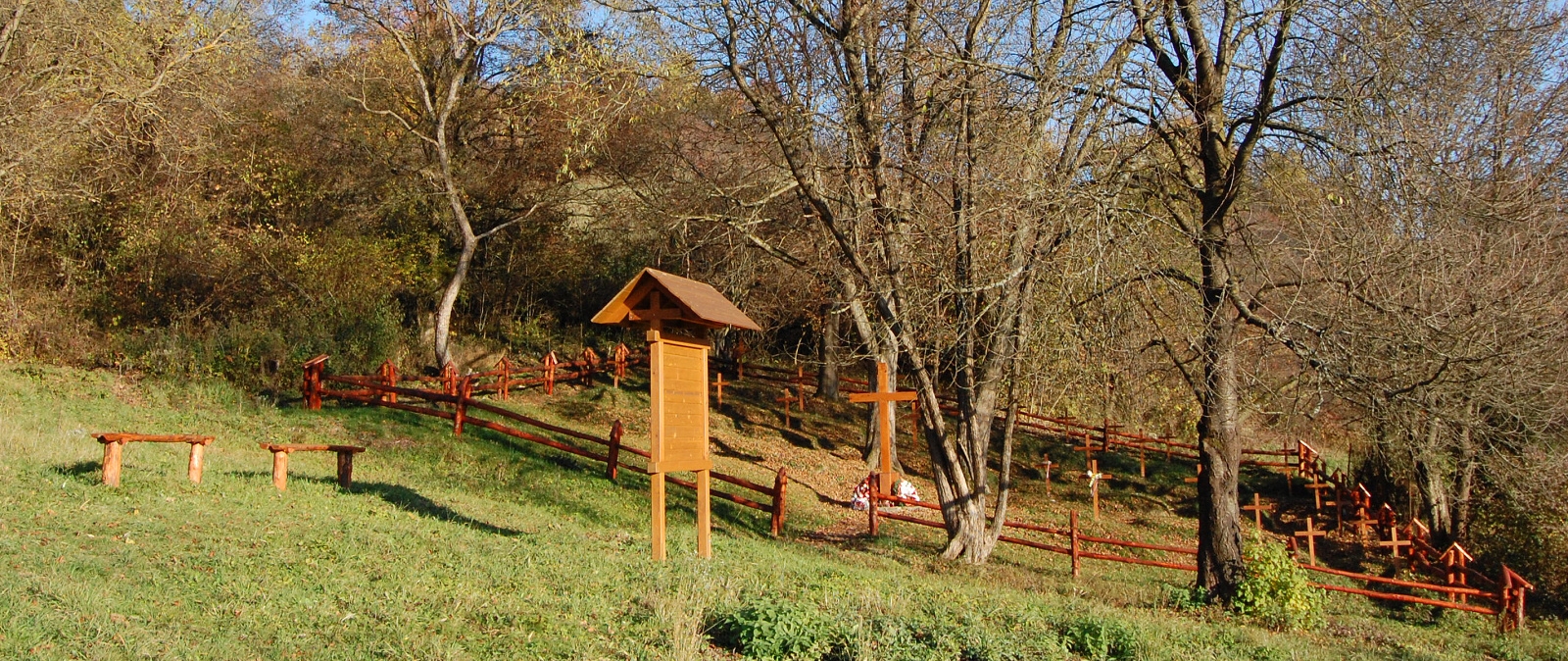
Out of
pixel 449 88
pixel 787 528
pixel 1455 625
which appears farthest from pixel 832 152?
pixel 449 88

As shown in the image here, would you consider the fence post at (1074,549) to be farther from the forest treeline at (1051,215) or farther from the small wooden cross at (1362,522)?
the small wooden cross at (1362,522)

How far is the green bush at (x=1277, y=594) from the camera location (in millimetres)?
10445

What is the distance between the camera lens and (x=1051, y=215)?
423 inches

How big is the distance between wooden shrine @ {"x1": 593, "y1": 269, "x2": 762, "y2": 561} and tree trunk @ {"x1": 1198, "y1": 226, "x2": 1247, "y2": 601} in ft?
16.5

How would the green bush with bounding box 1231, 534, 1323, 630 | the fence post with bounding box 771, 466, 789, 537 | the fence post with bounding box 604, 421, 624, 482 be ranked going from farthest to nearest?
the fence post with bounding box 604, 421, 624, 482
the fence post with bounding box 771, 466, 789, 537
the green bush with bounding box 1231, 534, 1323, 630

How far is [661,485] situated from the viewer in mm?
10062

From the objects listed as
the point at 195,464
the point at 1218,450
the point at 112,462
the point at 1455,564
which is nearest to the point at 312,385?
the point at 195,464

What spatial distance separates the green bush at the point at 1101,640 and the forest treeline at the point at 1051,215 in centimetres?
358

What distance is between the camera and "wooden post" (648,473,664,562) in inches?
385

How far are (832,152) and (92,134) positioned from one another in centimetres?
1444

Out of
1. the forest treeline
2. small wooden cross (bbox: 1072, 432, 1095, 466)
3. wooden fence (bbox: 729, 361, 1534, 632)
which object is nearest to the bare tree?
the forest treeline

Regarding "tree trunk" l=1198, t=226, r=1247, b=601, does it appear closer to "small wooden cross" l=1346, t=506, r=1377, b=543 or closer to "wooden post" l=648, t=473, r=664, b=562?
"wooden post" l=648, t=473, r=664, b=562

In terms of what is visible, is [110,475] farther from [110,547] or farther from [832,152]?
[832,152]

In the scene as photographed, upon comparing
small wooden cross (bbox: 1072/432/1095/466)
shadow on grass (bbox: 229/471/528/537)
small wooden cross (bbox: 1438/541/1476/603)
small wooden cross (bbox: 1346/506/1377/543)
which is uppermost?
shadow on grass (bbox: 229/471/528/537)
